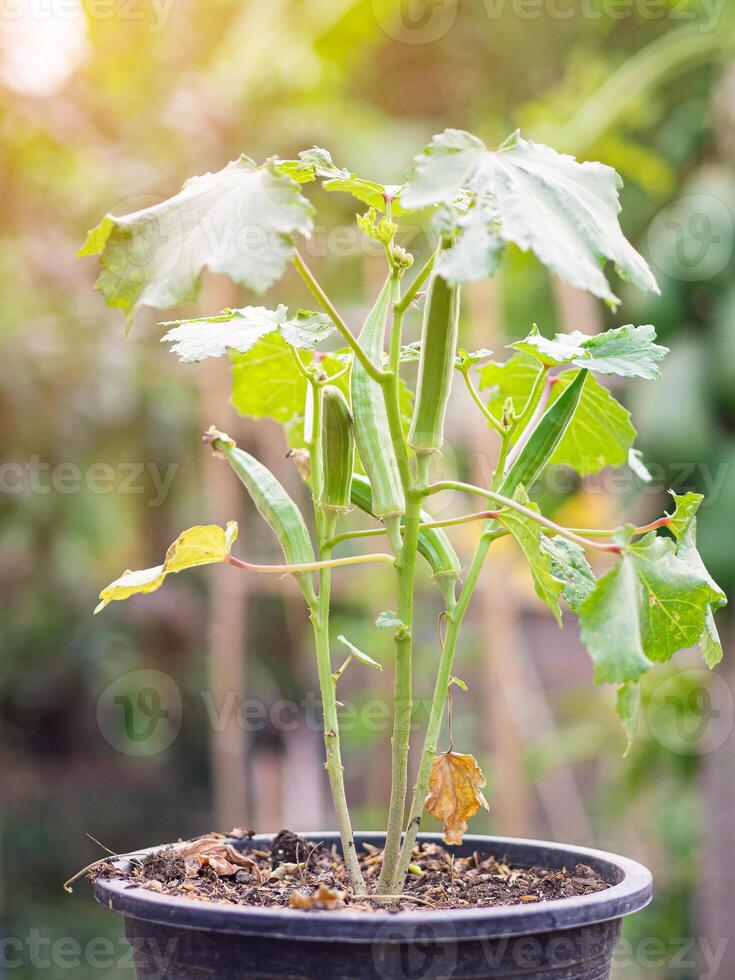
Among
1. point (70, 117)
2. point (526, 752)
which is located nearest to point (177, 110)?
point (70, 117)

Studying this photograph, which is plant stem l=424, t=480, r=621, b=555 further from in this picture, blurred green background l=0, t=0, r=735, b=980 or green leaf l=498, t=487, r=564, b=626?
blurred green background l=0, t=0, r=735, b=980

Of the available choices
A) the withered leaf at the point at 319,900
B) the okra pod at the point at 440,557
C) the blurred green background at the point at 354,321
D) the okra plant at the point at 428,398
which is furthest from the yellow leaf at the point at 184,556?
the blurred green background at the point at 354,321

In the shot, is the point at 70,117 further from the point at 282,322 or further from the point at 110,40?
the point at 282,322

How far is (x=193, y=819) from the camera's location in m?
4.18

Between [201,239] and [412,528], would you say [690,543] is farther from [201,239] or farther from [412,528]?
[201,239]

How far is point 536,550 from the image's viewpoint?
2.04 ft

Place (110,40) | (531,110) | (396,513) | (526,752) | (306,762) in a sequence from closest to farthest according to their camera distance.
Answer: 1. (396,513)
2. (531,110)
3. (526,752)
4. (110,40)
5. (306,762)

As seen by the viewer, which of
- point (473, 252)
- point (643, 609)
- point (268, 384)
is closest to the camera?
point (473, 252)

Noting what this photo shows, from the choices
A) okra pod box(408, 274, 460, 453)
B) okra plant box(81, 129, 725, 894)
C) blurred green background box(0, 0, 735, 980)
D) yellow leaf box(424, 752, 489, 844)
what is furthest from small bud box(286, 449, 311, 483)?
blurred green background box(0, 0, 735, 980)

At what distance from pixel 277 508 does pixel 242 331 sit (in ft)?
0.38

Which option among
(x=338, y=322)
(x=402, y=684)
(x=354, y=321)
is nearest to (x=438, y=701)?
(x=402, y=684)

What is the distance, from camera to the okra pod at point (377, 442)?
26.5 inches

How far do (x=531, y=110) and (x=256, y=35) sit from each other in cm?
88

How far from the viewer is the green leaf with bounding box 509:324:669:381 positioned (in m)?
0.68
